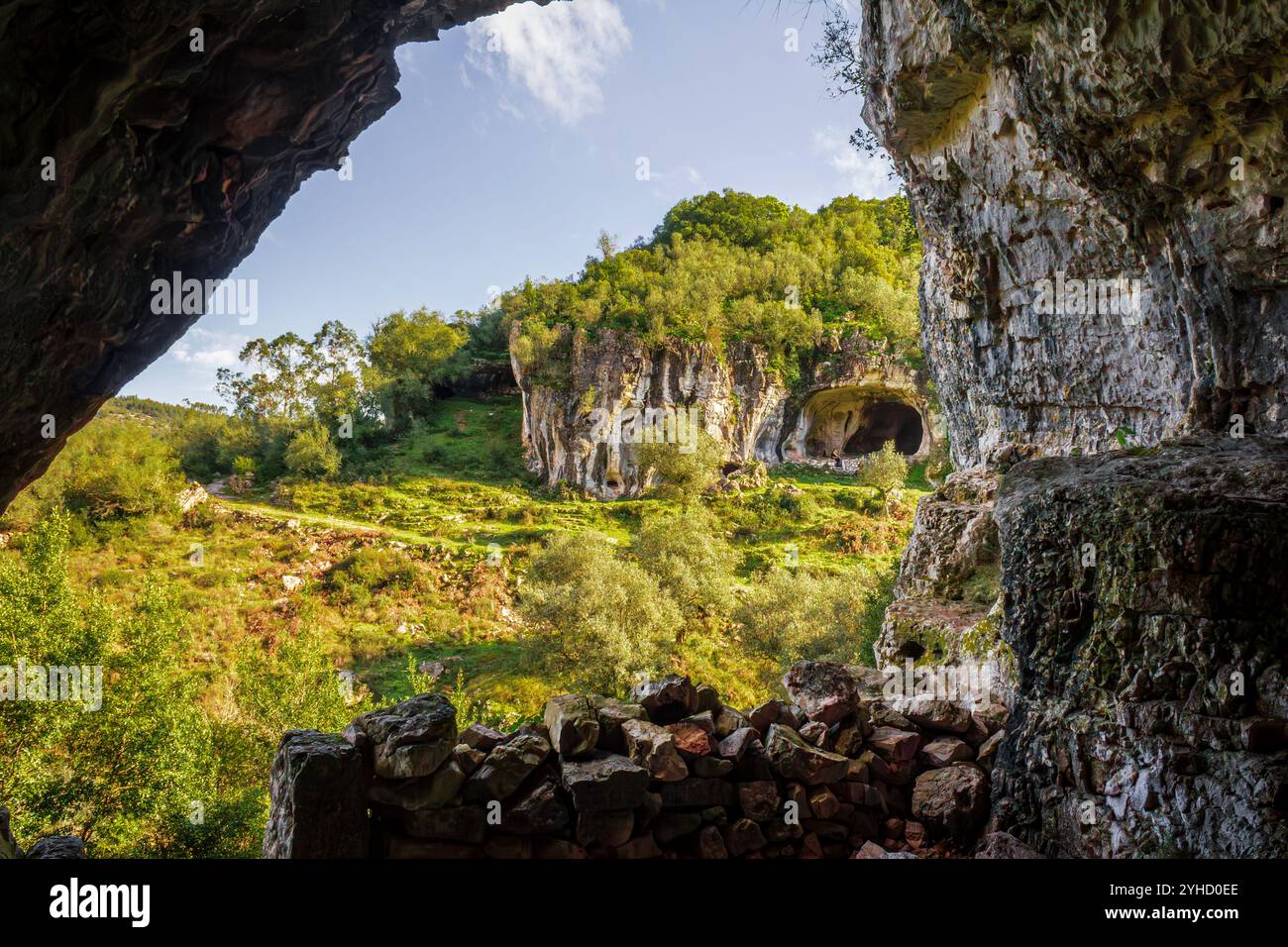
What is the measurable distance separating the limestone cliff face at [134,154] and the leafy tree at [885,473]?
35.0m

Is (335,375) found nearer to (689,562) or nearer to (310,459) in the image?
(310,459)

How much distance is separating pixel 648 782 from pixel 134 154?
27.6 feet

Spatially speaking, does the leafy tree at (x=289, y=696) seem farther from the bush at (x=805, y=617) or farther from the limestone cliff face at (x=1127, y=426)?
the limestone cliff face at (x=1127, y=426)

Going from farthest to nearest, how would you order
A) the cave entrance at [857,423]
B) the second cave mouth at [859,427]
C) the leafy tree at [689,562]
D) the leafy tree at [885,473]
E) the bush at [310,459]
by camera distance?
1. the second cave mouth at [859,427]
2. the cave entrance at [857,423]
3. the bush at [310,459]
4. the leafy tree at [885,473]
5. the leafy tree at [689,562]

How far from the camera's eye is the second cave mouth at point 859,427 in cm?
5091

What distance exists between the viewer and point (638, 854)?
3887mm

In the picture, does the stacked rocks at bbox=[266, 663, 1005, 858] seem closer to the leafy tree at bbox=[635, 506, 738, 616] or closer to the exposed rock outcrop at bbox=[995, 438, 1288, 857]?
the exposed rock outcrop at bbox=[995, 438, 1288, 857]

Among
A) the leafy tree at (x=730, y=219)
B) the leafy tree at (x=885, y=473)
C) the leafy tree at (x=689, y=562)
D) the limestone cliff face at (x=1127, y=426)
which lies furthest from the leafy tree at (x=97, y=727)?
the leafy tree at (x=730, y=219)

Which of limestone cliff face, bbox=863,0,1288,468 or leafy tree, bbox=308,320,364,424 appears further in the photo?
leafy tree, bbox=308,320,364,424

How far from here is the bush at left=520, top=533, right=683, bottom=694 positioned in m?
20.1

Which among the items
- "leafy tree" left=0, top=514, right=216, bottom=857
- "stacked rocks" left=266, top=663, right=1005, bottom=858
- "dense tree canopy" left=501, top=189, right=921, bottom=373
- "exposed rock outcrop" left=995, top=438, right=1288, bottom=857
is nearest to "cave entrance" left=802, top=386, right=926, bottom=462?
"dense tree canopy" left=501, top=189, right=921, bottom=373

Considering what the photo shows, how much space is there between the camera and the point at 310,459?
43969 mm

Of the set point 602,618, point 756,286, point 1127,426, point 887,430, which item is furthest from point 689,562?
point 756,286

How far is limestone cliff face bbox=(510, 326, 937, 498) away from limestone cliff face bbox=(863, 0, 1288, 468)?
30.7 meters
